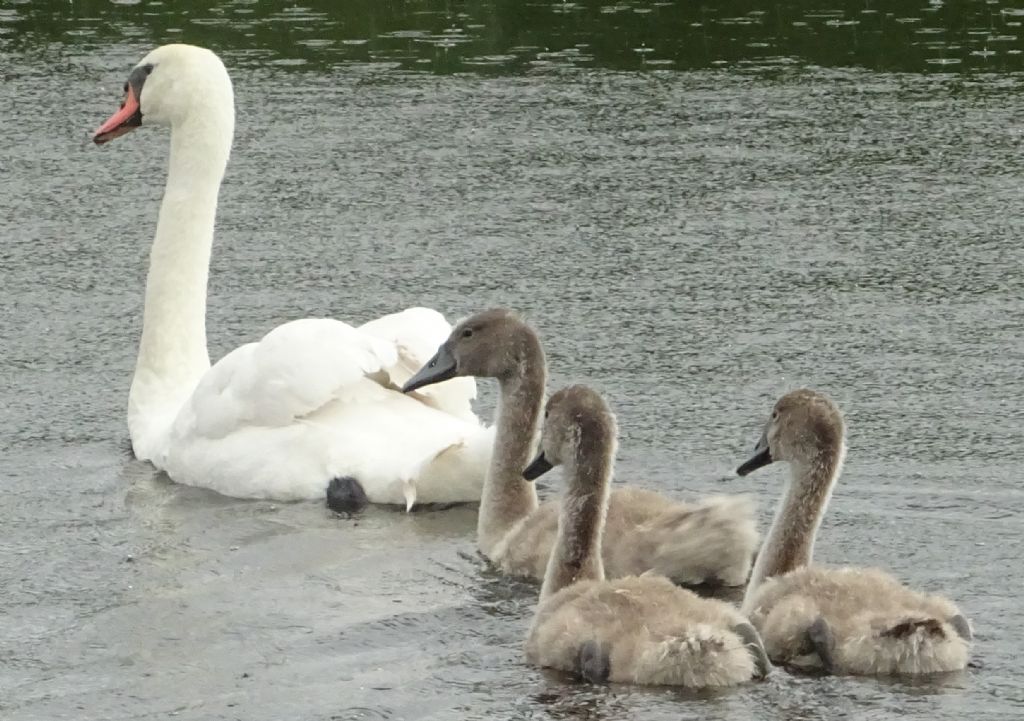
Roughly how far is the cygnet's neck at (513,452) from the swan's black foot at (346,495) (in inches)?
25.2

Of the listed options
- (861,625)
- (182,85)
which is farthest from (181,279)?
(861,625)

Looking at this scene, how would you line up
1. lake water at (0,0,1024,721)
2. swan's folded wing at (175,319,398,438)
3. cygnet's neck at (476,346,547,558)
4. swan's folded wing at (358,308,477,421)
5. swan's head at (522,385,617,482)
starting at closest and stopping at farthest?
lake water at (0,0,1024,721), swan's head at (522,385,617,482), cygnet's neck at (476,346,547,558), swan's folded wing at (175,319,398,438), swan's folded wing at (358,308,477,421)

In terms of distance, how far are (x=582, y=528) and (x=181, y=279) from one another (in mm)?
3725

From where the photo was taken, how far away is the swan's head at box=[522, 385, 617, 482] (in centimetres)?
796

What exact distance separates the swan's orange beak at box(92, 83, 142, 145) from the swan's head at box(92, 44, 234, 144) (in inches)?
2.6

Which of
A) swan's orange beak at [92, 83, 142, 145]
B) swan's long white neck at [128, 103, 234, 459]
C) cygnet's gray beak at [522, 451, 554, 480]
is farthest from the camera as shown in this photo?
swan's orange beak at [92, 83, 142, 145]

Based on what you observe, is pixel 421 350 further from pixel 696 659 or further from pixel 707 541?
pixel 696 659

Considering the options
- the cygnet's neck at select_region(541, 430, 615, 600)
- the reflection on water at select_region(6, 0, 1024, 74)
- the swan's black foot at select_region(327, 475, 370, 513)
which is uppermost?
the reflection on water at select_region(6, 0, 1024, 74)

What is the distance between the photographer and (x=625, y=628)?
280 inches

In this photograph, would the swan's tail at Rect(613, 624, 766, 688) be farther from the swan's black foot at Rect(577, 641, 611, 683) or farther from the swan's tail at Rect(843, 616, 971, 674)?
the swan's tail at Rect(843, 616, 971, 674)

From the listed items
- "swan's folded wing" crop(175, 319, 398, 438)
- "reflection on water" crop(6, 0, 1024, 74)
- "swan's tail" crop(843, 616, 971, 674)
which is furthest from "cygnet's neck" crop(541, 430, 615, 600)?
"reflection on water" crop(6, 0, 1024, 74)

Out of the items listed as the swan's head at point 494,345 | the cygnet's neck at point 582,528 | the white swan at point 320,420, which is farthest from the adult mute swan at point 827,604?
the white swan at point 320,420

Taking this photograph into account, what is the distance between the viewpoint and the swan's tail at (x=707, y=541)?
813cm

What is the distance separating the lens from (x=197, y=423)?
394 inches
